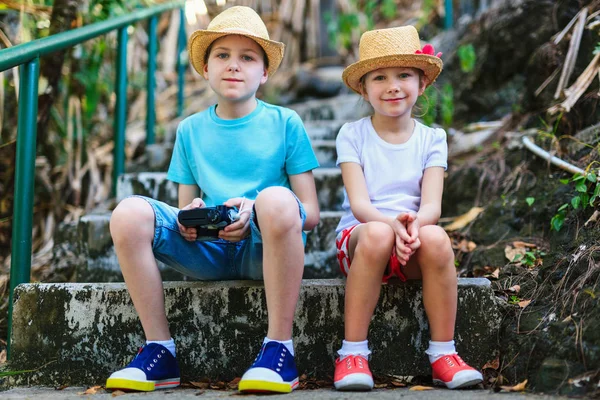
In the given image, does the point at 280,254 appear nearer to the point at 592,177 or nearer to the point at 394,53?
the point at 394,53

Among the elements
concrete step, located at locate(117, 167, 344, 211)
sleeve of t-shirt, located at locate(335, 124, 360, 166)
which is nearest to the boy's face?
sleeve of t-shirt, located at locate(335, 124, 360, 166)

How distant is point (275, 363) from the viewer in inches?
69.4

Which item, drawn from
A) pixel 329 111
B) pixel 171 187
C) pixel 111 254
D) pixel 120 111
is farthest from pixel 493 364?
pixel 329 111

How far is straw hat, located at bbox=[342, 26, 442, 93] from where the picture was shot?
209 centimetres

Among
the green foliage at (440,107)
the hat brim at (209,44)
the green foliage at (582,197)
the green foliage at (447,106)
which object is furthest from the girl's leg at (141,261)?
the green foliage at (447,106)

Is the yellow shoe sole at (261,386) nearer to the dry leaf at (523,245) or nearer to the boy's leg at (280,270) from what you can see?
the boy's leg at (280,270)

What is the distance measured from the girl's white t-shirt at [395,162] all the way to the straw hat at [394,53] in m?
0.23

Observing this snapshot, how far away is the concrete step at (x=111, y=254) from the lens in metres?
2.70

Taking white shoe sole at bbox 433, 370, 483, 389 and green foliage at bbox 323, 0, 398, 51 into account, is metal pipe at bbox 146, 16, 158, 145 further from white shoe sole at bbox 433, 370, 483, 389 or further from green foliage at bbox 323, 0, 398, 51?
white shoe sole at bbox 433, 370, 483, 389

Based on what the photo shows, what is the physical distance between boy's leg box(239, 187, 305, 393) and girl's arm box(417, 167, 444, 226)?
0.43 metres

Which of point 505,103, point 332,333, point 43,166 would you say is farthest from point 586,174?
point 43,166

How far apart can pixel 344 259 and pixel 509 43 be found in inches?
91.4

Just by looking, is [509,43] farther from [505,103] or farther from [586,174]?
[586,174]

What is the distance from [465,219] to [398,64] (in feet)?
3.45
